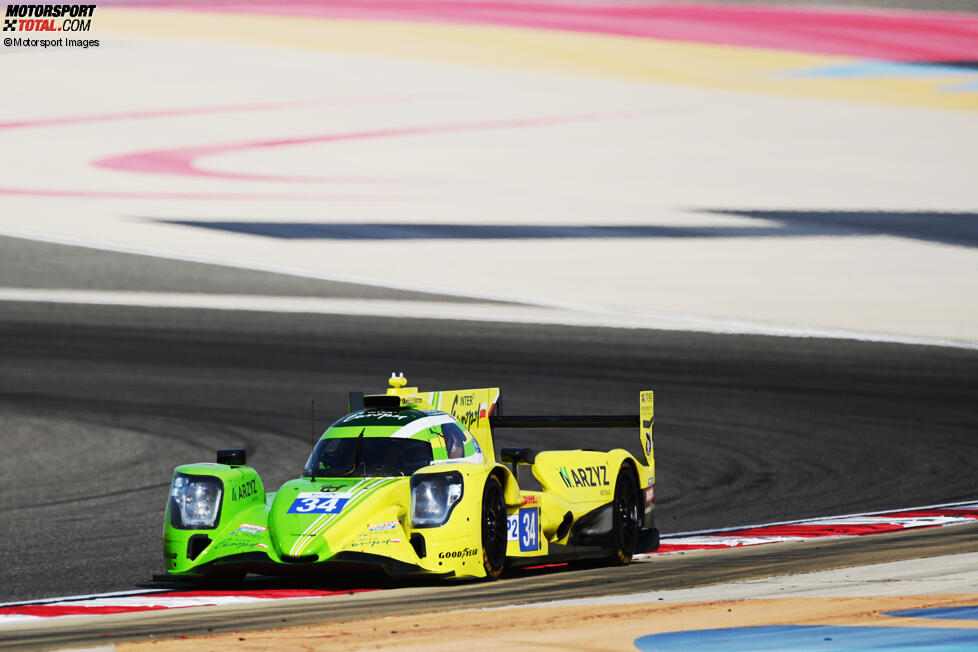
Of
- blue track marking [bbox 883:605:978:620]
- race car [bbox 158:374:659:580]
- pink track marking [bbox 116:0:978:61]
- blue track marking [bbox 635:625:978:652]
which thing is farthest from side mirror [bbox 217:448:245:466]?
pink track marking [bbox 116:0:978:61]

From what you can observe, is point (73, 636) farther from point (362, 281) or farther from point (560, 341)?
point (362, 281)

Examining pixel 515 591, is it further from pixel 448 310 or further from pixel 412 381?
pixel 448 310

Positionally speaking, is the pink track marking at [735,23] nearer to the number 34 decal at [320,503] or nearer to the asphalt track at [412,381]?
the asphalt track at [412,381]

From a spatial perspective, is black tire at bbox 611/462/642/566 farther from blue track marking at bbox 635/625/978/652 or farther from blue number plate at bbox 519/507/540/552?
blue track marking at bbox 635/625/978/652

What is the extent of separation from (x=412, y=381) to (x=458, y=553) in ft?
40.2

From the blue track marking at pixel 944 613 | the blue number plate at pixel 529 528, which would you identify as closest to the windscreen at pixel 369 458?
the blue number plate at pixel 529 528

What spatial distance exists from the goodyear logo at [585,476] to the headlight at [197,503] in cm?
270

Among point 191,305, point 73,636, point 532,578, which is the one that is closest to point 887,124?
point 191,305

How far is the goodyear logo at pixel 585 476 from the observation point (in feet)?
39.8

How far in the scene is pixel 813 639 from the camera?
7.99m

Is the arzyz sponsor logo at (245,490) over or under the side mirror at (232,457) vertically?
under

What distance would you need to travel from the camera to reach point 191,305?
29.5 metres

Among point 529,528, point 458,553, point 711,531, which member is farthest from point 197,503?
point 711,531

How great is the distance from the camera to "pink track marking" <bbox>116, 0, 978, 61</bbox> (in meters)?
48.5
